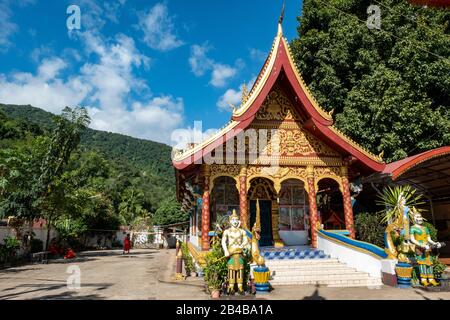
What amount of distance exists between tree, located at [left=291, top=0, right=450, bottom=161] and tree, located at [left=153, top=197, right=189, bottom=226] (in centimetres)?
3003

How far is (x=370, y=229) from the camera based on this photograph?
506 inches

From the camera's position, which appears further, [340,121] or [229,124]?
[340,121]

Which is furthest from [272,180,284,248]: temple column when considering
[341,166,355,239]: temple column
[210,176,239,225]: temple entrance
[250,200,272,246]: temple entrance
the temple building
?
[341,166,355,239]: temple column

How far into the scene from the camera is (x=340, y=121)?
20.0 m

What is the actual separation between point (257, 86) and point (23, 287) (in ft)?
33.0

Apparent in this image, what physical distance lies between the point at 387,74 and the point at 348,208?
414 inches

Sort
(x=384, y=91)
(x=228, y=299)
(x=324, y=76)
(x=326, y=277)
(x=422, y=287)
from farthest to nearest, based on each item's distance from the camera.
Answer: (x=324, y=76)
(x=384, y=91)
(x=326, y=277)
(x=422, y=287)
(x=228, y=299)

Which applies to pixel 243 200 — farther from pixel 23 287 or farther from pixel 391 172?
pixel 23 287

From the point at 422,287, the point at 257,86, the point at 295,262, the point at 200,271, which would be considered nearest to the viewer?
the point at 422,287

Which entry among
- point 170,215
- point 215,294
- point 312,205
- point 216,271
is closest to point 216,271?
point 216,271

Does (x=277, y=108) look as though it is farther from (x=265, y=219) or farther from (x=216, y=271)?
(x=216, y=271)

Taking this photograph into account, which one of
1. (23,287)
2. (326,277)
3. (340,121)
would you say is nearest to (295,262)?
(326,277)

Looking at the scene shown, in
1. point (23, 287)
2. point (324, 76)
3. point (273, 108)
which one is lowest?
point (23, 287)

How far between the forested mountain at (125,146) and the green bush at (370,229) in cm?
8513
